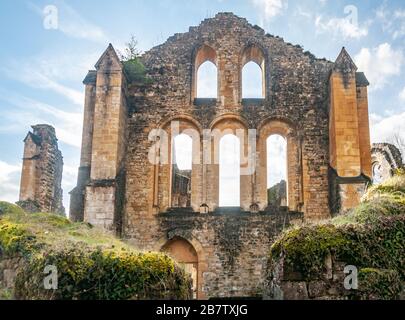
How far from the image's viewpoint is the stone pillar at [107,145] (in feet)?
47.5

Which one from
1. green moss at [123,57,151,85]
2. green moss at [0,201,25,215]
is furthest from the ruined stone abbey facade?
green moss at [0,201,25,215]

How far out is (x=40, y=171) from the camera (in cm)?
1773

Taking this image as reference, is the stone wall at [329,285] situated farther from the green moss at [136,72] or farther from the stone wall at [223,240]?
the green moss at [136,72]

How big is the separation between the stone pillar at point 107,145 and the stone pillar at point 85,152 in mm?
646

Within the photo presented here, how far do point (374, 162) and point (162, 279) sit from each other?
20281 mm

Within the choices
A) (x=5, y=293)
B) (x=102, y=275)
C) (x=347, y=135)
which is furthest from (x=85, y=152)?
(x=102, y=275)

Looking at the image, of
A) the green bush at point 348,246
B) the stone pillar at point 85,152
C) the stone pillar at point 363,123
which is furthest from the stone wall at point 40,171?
the green bush at point 348,246

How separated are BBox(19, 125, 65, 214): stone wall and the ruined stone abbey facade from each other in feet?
8.28

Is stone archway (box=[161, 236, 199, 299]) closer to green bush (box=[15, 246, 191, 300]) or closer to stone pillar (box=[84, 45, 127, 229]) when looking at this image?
stone pillar (box=[84, 45, 127, 229])

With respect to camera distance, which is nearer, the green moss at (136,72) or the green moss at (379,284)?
the green moss at (379,284)

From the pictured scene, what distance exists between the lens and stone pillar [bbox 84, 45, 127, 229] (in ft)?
47.5

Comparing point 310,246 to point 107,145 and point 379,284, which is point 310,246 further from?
point 107,145
